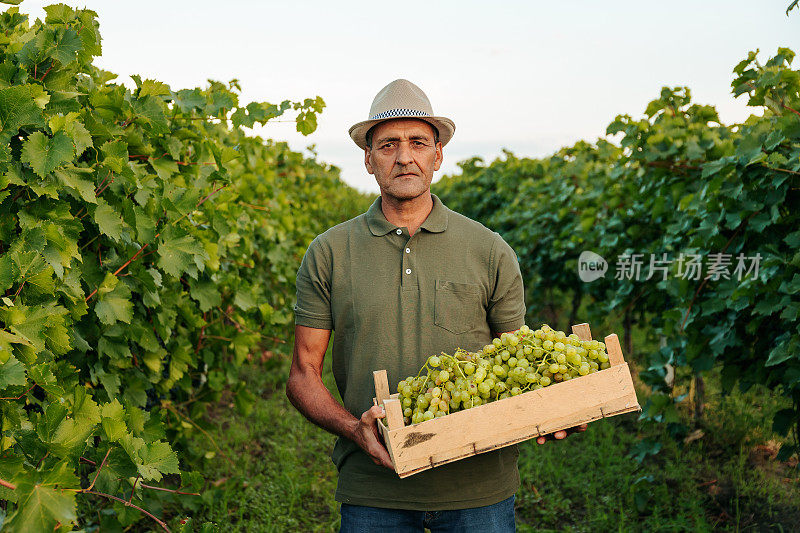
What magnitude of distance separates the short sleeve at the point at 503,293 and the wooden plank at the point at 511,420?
0.55 meters

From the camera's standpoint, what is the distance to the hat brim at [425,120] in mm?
2551

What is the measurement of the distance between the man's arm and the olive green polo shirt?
0.22ft

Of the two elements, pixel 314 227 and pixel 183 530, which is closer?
pixel 183 530

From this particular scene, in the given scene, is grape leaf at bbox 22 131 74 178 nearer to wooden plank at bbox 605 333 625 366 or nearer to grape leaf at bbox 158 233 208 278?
grape leaf at bbox 158 233 208 278

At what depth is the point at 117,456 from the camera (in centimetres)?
204

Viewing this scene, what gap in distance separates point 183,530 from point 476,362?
99 cm

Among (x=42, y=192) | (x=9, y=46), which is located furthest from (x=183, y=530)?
(x=9, y=46)

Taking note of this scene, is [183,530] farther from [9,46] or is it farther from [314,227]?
[314,227]

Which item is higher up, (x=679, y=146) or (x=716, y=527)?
(x=679, y=146)

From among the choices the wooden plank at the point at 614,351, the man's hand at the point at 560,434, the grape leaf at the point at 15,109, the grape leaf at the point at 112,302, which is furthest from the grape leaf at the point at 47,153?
the wooden plank at the point at 614,351

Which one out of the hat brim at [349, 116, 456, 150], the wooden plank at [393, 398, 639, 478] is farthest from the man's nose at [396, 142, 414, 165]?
the wooden plank at [393, 398, 639, 478]

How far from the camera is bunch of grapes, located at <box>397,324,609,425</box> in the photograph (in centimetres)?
210

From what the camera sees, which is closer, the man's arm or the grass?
the man's arm

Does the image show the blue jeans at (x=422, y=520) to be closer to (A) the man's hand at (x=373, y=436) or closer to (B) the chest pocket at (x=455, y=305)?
(A) the man's hand at (x=373, y=436)
